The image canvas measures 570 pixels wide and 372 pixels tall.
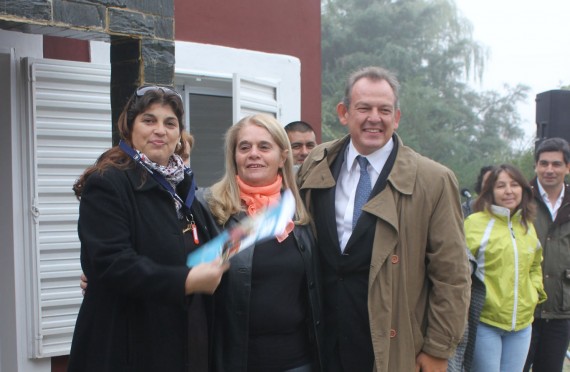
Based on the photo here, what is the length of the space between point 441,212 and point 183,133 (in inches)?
47.2

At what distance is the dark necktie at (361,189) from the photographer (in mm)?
3408

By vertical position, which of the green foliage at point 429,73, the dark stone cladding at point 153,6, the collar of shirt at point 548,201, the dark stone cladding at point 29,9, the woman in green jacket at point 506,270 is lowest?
the woman in green jacket at point 506,270

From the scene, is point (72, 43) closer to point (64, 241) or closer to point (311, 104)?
point (64, 241)

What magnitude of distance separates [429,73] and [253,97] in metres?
34.7

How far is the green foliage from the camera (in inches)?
1426

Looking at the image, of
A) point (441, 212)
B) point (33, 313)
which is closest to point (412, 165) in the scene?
point (441, 212)

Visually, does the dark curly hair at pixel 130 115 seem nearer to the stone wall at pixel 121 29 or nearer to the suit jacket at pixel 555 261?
the stone wall at pixel 121 29

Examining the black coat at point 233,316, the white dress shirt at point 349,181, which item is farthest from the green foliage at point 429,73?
the black coat at point 233,316

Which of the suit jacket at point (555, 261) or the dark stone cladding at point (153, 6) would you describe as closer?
the dark stone cladding at point (153, 6)

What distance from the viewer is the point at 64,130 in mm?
5133

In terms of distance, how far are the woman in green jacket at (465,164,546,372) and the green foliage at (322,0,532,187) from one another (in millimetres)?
27476

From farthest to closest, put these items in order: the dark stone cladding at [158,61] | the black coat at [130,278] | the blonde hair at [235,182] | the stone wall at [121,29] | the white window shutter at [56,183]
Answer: the white window shutter at [56,183] → the dark stone cladding at [158,61] → the stone wall at [121,29] → the blonde hair at [235,182] → the black coat at [130,278]

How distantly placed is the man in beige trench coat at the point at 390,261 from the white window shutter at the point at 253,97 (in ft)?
10.3

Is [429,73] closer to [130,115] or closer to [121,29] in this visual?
[121,29]
